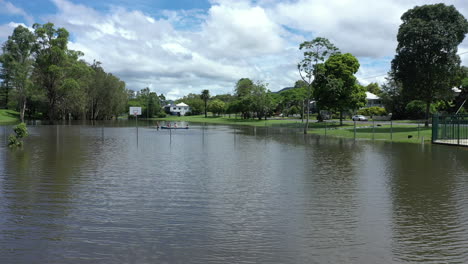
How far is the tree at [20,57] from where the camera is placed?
81.2m

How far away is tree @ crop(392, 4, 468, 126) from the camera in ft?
158

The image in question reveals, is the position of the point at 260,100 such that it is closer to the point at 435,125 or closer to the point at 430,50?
the point at 430,50

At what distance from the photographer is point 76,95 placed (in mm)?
89500

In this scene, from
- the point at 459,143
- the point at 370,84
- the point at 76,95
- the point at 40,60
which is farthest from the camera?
the point at 370,84

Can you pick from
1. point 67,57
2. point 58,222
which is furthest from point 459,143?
point 67,57

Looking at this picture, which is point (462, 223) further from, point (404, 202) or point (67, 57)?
point (67, 57)

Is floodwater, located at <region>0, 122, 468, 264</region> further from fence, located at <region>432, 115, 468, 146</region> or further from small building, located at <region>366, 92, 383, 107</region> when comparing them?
small building, located at <region>366, 92, 383, 107</region>

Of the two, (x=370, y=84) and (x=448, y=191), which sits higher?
(x=370, y=84)

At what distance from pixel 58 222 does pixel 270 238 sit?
16.4ft

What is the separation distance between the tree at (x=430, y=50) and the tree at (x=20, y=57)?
70458 mm

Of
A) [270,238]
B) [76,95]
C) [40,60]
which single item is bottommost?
[270,238]

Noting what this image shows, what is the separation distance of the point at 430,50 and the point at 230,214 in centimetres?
4738

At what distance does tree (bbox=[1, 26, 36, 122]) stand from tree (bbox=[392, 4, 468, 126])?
231 ft

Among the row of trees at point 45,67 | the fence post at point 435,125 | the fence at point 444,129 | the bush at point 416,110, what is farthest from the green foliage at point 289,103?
the fence post at point 435,125
